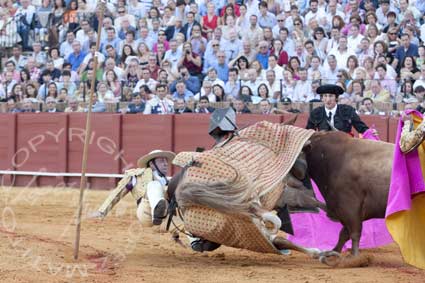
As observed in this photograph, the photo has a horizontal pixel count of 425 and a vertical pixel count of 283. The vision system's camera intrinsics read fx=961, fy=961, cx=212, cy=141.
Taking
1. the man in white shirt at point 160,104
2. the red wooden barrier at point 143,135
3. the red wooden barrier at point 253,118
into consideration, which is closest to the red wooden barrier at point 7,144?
the red wooden barrier at point 143,135

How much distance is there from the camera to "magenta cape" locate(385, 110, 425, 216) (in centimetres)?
648

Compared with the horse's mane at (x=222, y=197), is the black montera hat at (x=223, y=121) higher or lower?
higher

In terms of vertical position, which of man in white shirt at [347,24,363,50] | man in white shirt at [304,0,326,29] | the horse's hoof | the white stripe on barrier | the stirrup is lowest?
the white stripe on barrier

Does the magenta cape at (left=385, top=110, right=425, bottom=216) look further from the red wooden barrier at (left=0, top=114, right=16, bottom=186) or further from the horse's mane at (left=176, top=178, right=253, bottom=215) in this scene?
the red wooden barrier at (left=0, top=114, right=16, bottom=186)

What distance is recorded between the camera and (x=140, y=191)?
7828 millimetres

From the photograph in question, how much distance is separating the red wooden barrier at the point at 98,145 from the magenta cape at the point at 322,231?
593 centimetres

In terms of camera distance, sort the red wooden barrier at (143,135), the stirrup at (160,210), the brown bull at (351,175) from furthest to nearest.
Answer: the red wooden barrier at (143,135) < the stirrup at (160,210) < the brown bull at (351,175)

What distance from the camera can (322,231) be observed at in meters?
8.68

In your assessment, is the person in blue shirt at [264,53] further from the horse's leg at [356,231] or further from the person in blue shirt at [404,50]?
the horse's leg at [356,231]

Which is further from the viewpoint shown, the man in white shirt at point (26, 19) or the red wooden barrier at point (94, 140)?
the man in white shirt at point (26, 19)

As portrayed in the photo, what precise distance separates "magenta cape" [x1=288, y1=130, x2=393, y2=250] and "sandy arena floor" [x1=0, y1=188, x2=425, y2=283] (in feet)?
0.50

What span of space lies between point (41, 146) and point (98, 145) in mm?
1034

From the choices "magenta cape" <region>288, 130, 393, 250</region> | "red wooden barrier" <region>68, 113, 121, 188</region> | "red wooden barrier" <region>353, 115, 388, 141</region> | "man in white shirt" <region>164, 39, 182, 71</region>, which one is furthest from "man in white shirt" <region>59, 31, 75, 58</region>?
"magenta cape" <region>288, 130, 393, 250</region>

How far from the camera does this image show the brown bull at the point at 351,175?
24.0 ft
